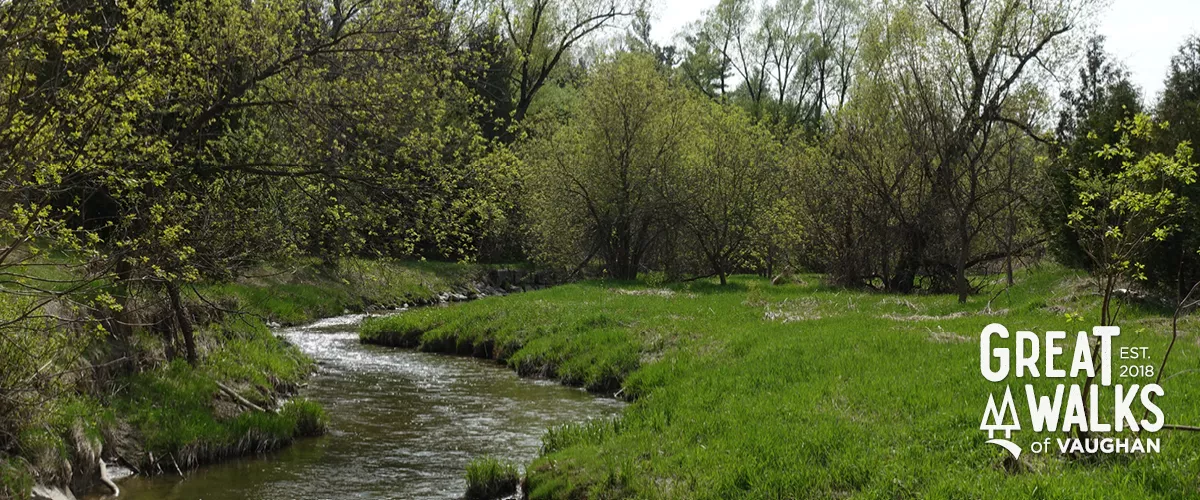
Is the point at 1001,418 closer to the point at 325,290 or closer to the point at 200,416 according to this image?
the point at 200,416

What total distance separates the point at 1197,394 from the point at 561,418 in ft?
30.9

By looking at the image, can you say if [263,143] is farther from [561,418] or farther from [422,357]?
[422,357]

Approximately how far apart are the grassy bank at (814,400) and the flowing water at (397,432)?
124 centimetres

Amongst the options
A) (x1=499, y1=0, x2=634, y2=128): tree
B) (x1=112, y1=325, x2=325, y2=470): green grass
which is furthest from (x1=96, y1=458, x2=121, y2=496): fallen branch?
(x1=499, y1=0, x2=634, y2=128): tree

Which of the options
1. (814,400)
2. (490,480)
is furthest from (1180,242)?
(490,480)

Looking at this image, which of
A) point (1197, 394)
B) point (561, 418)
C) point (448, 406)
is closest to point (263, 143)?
point (448, 406)

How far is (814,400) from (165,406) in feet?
31.4

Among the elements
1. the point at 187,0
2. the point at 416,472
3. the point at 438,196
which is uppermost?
the point at 187,0

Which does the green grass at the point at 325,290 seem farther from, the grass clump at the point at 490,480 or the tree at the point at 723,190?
the tree at the point at 723,190

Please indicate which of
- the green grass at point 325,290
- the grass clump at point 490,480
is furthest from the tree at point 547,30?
the grass clump at point 490,480

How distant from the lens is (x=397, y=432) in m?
14.2

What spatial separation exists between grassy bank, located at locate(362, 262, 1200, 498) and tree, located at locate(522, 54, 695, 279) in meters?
12.2

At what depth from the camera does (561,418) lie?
603 inches

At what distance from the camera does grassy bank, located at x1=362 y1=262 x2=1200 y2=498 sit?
827 centimetres
